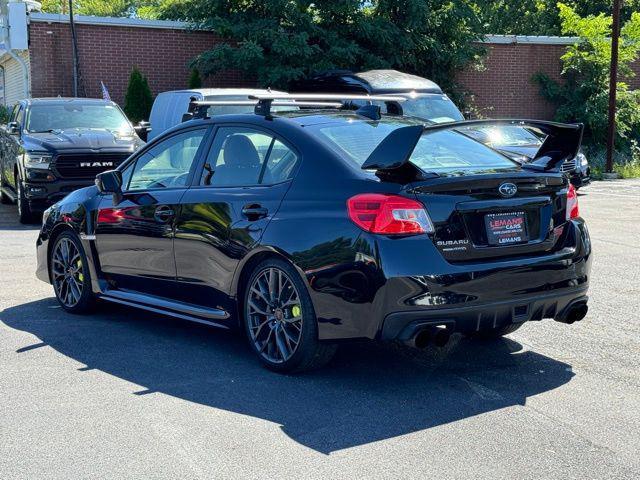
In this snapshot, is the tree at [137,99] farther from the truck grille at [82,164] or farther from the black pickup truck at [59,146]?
the truck grille at [82,164]

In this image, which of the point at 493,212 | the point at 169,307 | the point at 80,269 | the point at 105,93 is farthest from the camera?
the point at 105,93

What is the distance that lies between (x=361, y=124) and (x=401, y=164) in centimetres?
108

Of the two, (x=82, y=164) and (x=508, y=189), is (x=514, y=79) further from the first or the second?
(x=508, y=189)

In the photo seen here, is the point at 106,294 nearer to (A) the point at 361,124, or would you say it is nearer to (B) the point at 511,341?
(A) the point at 361,124

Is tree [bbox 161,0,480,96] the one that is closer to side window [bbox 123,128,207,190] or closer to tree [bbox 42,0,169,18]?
side window [bbox 123,128,207,190]

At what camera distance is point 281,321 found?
571 centimetres

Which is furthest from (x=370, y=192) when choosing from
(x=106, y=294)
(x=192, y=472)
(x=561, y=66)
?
(x=561, y=66)

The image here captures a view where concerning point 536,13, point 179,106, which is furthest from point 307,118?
point 536,13

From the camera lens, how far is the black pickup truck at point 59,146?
44.5ft

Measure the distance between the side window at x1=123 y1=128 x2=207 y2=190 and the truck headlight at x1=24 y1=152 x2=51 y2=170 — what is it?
680 cm

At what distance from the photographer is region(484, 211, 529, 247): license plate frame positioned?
545cm

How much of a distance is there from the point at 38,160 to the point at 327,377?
9108mm

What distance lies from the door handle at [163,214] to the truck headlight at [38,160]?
7.52 metres

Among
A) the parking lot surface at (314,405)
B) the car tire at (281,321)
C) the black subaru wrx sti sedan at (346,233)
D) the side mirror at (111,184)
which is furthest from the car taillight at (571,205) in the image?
the side mirror at (111,184)
